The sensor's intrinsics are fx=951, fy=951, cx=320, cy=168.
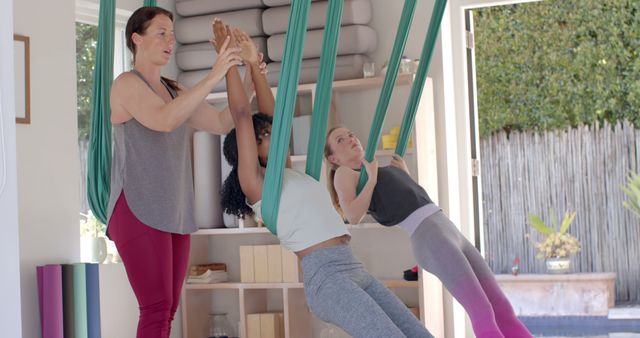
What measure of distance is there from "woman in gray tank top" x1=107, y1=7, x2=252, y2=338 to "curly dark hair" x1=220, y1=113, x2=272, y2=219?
15 centimetres

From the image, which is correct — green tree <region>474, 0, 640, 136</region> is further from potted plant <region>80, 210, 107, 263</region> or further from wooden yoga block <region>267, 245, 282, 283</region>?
potted plant <region>80, 210, 107, 263</region>

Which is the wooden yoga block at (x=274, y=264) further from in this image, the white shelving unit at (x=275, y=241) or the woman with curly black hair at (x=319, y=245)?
the woman with curly black hair at (x=319, y=245)

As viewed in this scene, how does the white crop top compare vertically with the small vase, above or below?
above

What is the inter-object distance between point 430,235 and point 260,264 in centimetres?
225

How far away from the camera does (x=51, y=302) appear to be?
466cm

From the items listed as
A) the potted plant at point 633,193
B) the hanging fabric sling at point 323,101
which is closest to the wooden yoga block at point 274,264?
the hanging fabric sling at point 323,101

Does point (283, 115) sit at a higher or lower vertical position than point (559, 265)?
higher

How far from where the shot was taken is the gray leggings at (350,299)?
335 cm

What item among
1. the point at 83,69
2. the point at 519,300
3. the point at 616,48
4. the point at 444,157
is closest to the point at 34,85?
the point at 83,69

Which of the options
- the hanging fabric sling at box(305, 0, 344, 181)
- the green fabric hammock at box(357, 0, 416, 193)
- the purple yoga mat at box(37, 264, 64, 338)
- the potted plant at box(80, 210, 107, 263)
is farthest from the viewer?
the potted plant at box(80, 210, 107, 263)

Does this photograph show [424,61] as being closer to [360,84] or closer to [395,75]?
[395,75]

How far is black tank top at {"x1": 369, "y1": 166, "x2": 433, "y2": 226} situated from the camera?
4.38 metres

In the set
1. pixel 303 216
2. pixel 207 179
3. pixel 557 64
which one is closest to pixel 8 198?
pixel 303 216

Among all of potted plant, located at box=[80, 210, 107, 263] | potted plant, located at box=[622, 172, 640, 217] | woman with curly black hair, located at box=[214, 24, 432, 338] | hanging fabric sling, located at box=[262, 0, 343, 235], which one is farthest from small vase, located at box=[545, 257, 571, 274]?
hanging fabric sling, located at box=[262, 0, 343, 235]
